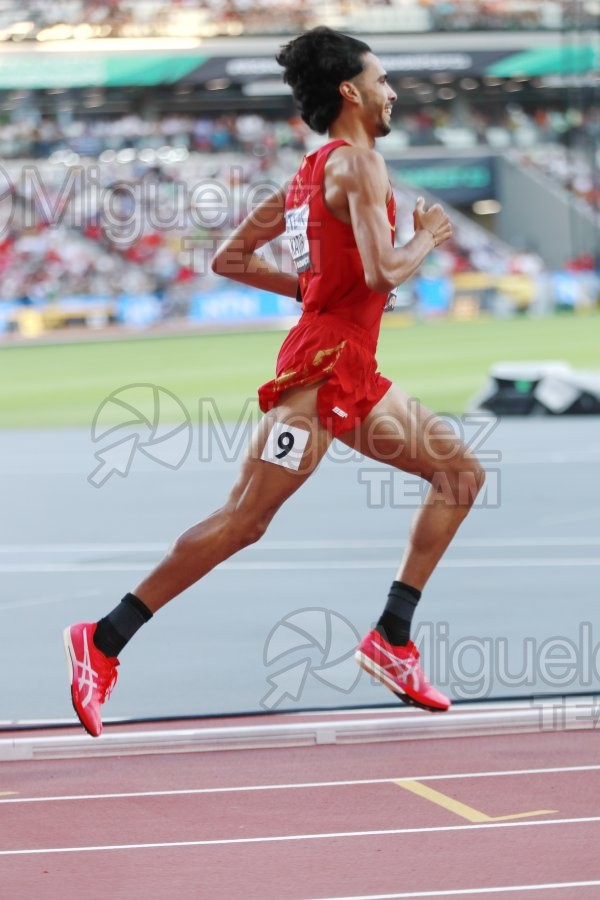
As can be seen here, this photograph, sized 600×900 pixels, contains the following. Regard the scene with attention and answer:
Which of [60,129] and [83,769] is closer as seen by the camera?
[83,769]

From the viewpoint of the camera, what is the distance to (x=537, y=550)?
8.40m

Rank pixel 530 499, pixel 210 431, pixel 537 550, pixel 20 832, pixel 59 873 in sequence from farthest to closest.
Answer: pixel 210 431, pixel 530 499, pixel 537 550, pixel 20 832, pixel 59 873

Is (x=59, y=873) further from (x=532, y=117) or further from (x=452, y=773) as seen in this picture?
(x=532, y=117)

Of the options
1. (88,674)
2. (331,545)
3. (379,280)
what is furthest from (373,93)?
(331,545)

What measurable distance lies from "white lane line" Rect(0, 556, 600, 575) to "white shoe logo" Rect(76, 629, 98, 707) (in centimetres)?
388

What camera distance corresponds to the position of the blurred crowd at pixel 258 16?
40000 mm

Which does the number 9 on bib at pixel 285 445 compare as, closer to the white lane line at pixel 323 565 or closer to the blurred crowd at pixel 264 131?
the white lane line at pixel 323 565

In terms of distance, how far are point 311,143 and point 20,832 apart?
39.6m

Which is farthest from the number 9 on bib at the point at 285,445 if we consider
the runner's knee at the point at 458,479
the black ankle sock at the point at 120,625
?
the black ankle sock at the point at 120,625

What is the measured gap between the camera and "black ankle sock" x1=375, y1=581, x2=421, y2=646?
171 inches

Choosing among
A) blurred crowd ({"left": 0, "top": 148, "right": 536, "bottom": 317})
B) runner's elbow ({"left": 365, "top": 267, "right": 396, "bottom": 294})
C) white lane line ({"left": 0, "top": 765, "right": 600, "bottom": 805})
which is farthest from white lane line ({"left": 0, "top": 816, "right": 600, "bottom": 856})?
blurred crowd ({"left": 0, "top": 148, "right": 536, "bottom": 317})

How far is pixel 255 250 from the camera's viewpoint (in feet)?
14.7

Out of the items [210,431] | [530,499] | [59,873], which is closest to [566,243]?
[210,431]

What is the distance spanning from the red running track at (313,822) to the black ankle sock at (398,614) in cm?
37
